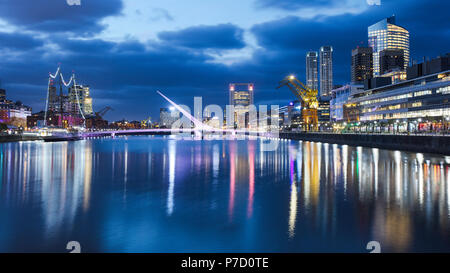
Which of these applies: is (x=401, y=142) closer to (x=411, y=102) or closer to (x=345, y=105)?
(x=411, y=102)

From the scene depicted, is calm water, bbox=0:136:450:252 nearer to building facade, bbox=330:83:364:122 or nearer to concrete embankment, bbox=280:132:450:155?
concrete embankment, bbox=280:132:450:155

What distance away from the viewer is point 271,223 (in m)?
11.8

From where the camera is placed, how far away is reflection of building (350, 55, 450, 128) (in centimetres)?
8819

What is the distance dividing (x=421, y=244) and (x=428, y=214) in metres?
3.74

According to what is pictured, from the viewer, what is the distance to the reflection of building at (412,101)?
8819cm

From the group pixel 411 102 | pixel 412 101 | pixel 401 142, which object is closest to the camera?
pixel 401 142

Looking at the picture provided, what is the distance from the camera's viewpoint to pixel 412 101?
9938 centimetres

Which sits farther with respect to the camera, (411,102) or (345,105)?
(345,105)

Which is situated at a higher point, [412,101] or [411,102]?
[412,101]

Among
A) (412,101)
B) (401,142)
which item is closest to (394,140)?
(401,142)
